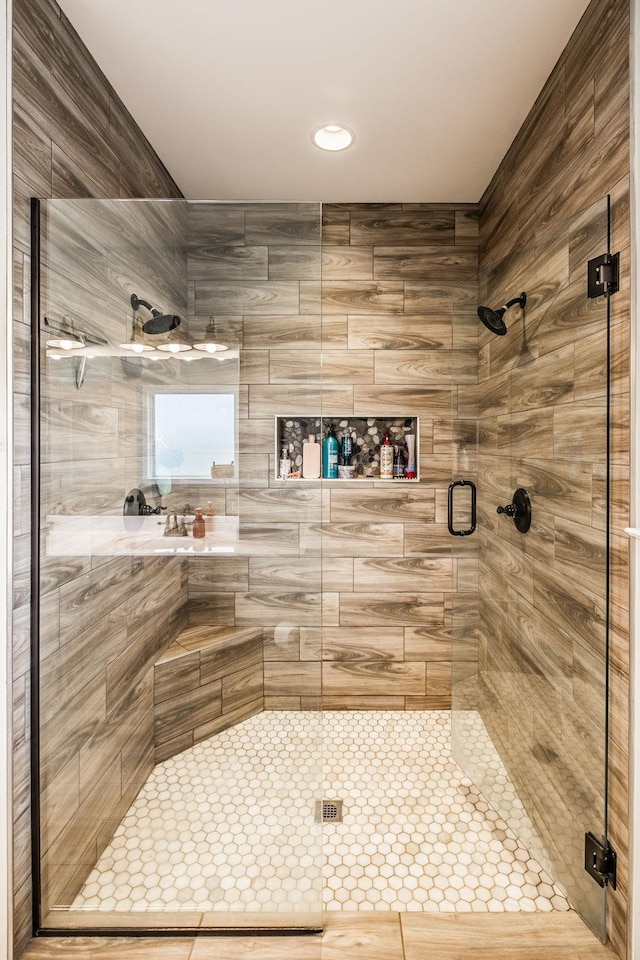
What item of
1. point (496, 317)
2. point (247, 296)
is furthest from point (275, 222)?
point (496, 317)

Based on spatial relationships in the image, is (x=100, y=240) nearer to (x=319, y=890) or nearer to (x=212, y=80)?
(x=212, y=80)

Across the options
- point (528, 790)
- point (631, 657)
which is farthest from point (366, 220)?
point (528, 790)

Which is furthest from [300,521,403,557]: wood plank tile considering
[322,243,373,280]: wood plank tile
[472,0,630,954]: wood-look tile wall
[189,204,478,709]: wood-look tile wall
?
[322,243,373,280]: wood plank tile

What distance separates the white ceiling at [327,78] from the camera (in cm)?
142

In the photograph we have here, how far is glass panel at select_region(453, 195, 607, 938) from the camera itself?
1349 millimetres

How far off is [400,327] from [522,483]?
1192 millimetres

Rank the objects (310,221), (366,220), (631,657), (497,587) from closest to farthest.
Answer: (631,657), (310,221), (497,587), (366,220)

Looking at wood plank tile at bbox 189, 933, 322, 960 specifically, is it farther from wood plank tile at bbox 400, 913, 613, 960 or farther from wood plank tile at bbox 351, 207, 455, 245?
wood plank tile at bbox 351, 207, 455, 245

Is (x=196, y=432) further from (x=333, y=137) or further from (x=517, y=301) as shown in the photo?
(x=333, y=137)

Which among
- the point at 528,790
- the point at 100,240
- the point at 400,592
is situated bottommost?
the point at 528,790

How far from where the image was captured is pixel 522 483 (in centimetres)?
166

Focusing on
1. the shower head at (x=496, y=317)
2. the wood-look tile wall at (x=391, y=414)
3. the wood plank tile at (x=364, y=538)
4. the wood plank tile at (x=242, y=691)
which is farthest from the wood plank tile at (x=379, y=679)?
the shower head at (x=496, y=317)

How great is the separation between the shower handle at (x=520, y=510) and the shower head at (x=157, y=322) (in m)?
1.19

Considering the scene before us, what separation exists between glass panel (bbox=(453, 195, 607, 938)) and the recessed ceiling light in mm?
758
